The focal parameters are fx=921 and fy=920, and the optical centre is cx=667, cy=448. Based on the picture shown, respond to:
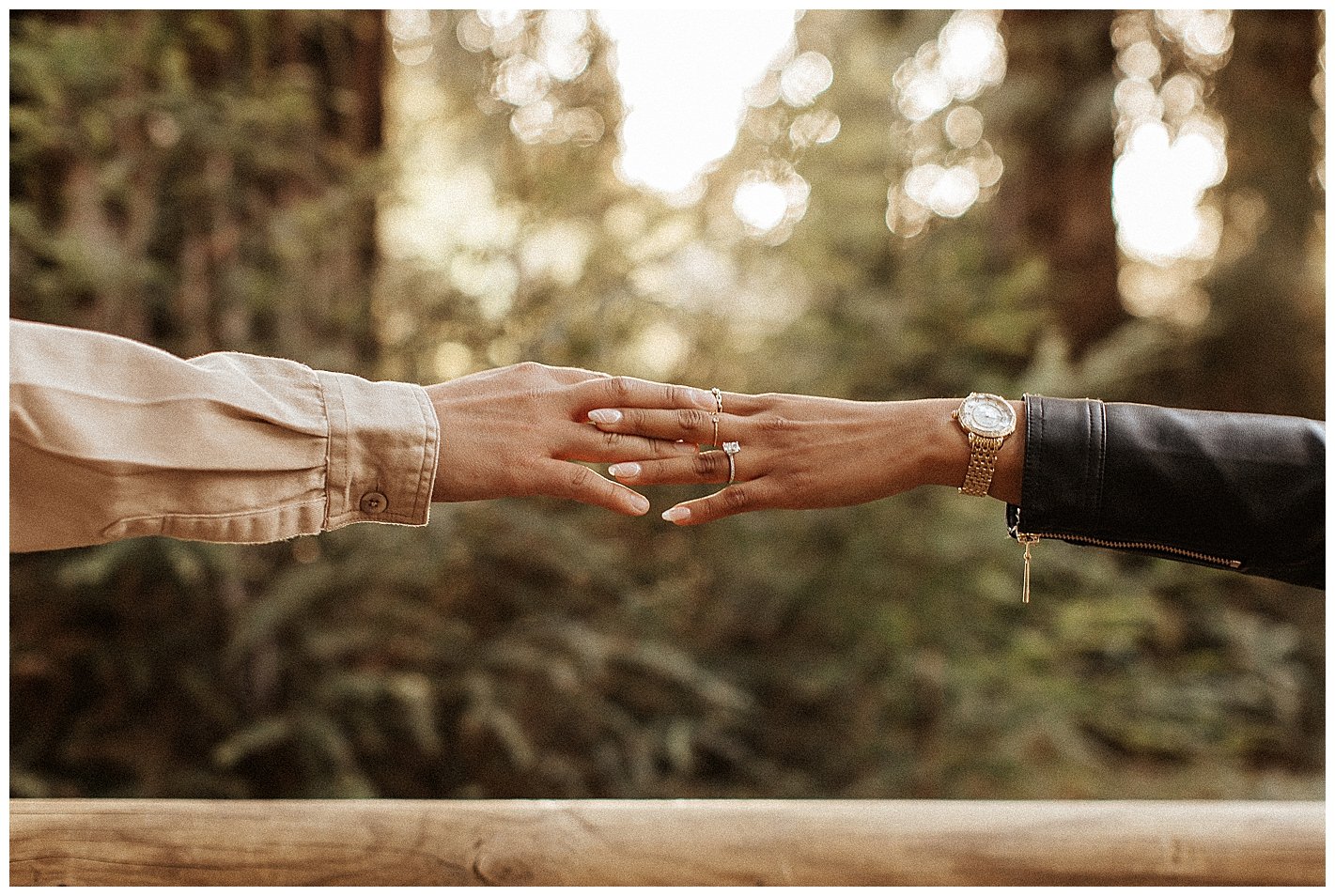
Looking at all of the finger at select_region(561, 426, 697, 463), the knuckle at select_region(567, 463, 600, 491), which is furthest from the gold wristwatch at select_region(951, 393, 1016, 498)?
the knuckle at select_region(567, 463, 600, 491)

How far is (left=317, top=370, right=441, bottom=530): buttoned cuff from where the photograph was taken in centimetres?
123

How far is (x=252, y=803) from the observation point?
4.89 feet

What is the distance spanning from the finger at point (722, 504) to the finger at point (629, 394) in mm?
159

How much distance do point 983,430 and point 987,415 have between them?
32 millimetres

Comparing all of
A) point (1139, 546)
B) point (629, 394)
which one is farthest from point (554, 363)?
point (1139, 546)

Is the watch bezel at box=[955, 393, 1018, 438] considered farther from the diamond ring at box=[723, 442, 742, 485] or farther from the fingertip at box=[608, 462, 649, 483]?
the fingertip at box=[608, 462, 649, 483]

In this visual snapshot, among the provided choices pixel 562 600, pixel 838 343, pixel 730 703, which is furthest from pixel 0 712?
pixel 838 343

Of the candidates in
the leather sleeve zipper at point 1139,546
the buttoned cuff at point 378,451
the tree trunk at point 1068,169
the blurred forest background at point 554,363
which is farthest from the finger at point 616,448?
the tree trunk at point 1068,169

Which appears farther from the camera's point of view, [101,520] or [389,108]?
[389,108]

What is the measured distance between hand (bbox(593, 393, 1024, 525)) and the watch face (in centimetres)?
2

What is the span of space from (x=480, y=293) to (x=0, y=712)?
1.67 meters

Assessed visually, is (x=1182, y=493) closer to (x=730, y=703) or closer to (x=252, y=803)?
(x=252, y=803)

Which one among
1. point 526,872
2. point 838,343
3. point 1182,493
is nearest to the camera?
point 1182,493

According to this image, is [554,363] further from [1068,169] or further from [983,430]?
[1068,169]
